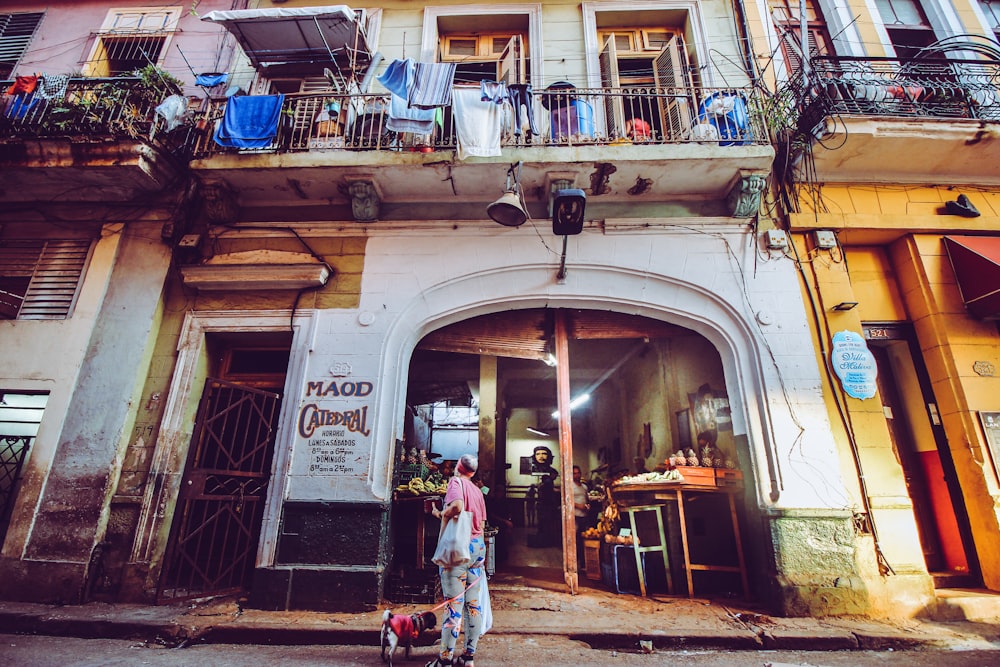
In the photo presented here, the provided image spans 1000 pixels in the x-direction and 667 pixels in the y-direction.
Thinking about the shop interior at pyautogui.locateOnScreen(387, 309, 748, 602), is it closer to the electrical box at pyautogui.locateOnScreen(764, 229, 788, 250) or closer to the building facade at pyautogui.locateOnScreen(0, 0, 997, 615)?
the building facade at pyautogui.locateOnScreen(0, 0, 997, 615)

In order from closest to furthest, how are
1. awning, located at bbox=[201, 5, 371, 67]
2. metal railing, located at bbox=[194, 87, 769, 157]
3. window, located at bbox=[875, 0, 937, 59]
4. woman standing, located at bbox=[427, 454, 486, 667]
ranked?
woman standing, located at bbox=[427, 454, 486, 667]
metal railing, located at bbox=[194, 87, 769, 157]
awning, located at bbox=[201, 5, 371, 67]
window, located at bbox=[875, 0, 937, 59]

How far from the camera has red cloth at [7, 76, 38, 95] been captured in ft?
21.1

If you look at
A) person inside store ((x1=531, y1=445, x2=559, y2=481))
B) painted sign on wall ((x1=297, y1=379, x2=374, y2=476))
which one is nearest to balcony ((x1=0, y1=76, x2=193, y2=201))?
painted sign on wall ((x1=297, y1=379, x2=374, y2=476))

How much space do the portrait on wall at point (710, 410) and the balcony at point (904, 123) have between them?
3464 millimetres

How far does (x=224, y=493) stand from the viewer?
18.7 feet

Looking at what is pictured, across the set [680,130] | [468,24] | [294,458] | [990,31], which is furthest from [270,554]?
[990,31]

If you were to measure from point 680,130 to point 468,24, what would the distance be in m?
4.23

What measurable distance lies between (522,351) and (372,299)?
238cm

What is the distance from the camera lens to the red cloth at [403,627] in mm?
3426

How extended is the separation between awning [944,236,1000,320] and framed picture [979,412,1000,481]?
1291 mm

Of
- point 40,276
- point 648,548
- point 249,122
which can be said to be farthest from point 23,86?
point 648,548

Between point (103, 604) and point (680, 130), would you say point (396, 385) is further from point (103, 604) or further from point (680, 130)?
point (680, 130)

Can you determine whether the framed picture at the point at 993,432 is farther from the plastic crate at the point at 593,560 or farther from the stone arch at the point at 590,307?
the plastic crate at the point at 593,560

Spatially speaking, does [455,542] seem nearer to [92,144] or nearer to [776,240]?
[776,240]
